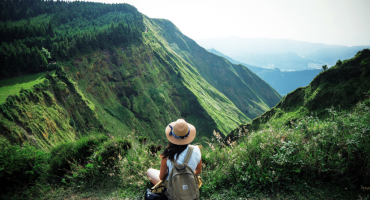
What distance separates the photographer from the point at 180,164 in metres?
3.11

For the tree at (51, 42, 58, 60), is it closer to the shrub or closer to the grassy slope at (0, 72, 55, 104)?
the grassy slope at (0, 72, 55, 104)

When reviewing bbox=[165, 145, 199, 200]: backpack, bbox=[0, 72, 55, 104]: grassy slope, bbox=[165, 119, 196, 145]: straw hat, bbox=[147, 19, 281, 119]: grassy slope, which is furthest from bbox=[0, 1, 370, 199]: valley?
bbox=[147, 19, 281, 119]: grassy slope

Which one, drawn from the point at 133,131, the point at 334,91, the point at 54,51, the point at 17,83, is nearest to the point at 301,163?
the point at 133,131

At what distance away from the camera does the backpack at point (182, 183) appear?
9.98 feet

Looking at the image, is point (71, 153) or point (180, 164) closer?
point (180, 164)

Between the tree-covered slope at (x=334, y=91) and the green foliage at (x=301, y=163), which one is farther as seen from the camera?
the tree-covered slope at (x=334, y=91)

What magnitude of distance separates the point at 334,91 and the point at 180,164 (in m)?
21.9

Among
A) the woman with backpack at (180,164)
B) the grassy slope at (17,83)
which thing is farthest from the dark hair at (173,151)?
the grassy slope at (17,83)

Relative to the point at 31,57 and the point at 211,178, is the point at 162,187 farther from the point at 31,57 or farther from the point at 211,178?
the point at 31,57

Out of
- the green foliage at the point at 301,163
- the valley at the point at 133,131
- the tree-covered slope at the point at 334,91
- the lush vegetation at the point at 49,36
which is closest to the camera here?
the green foliage at the point at 301,163

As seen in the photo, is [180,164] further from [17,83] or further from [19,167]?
[17,83]

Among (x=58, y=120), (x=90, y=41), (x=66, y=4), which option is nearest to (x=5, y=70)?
(x=58, y=120)

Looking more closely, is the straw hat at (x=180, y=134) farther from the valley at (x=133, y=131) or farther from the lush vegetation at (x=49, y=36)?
the lush vegetation at (x=49, y=36)

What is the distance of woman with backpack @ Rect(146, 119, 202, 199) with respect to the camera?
10.0 feet
